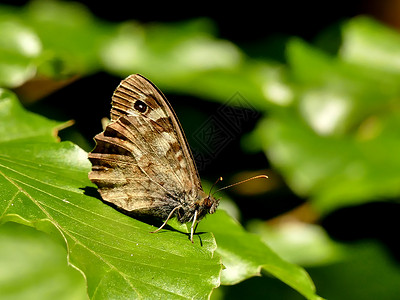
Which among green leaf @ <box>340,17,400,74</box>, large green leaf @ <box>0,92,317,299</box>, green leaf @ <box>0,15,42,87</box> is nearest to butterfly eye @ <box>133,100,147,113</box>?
large green leaf @ <box>0,92,317,299</box>

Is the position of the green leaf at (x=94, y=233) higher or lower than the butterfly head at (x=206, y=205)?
higher

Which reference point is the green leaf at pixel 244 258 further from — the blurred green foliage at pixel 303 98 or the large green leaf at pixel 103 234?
the blurred green foliage at pixel 303 98

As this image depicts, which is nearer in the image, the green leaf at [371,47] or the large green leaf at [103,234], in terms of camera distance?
the large green leaf at [103,234]

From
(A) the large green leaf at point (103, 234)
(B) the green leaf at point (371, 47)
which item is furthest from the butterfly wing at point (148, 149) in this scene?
(B) the green leaf at point (371, 47)

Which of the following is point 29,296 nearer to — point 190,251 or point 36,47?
point 36,47

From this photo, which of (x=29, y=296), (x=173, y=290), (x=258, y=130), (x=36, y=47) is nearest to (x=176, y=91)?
(x=258, y=130)

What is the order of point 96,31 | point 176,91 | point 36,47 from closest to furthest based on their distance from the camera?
point 36,47
point 176,91
point 96,31

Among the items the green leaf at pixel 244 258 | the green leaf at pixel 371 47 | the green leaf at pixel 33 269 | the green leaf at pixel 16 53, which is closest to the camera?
the green leaf at pixel 244 258

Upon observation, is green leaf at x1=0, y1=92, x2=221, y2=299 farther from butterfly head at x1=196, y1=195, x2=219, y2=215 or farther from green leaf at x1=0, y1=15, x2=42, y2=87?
green leaf at x1=0, y1=15, x2=42, y2=87
